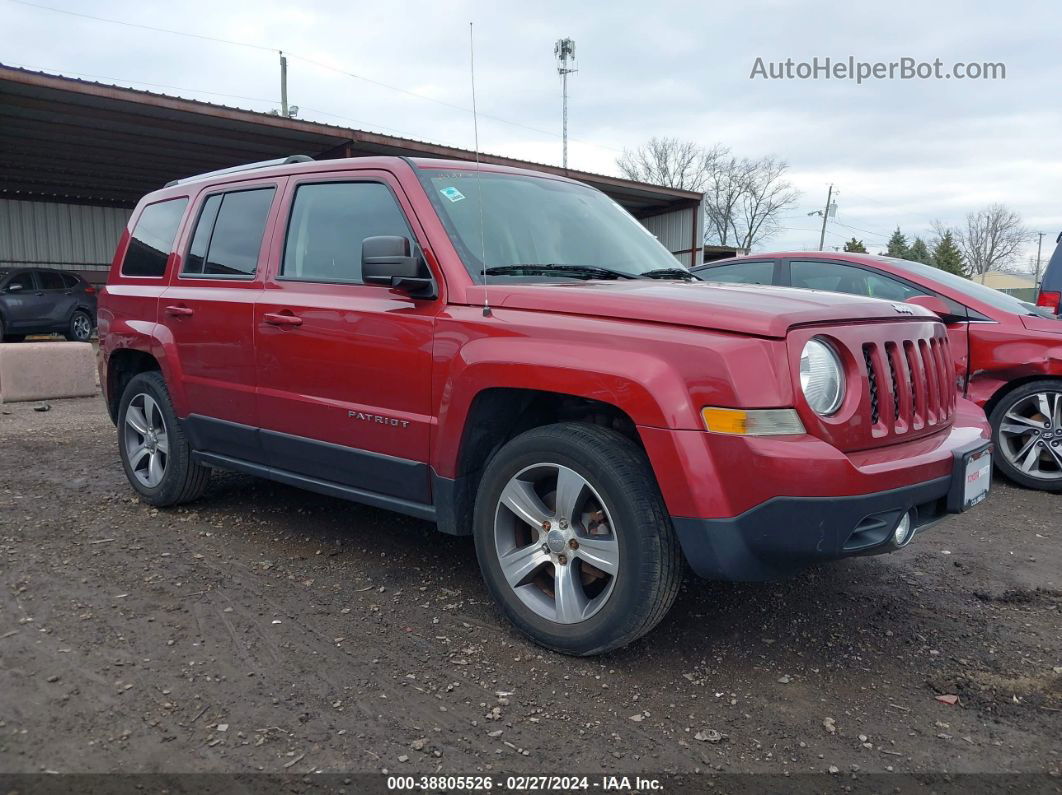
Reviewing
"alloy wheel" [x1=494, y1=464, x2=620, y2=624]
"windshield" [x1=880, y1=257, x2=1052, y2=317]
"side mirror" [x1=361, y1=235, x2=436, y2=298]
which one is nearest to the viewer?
"alloy wheel" [x1=494, y1=464, x2=620, y2=624]

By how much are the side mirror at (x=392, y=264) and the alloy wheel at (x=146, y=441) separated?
2.19 meters

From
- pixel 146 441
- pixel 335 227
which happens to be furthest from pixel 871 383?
pixel 146 441

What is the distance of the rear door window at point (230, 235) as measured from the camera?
167 inches

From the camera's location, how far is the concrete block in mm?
9672

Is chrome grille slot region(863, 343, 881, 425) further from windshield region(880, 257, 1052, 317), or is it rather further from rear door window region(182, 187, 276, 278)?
windshield region(880, 257, 1052, 317)

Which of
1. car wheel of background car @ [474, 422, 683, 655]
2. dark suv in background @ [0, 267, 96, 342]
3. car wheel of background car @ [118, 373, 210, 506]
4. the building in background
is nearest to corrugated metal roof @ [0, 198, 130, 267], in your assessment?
the building in background

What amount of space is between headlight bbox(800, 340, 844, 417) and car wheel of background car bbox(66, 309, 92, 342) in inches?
711

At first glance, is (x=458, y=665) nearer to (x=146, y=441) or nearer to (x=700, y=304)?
(x=700, y=304)

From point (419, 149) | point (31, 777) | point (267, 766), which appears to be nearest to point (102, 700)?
point (31, 777)

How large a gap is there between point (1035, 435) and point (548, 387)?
13.4 feet

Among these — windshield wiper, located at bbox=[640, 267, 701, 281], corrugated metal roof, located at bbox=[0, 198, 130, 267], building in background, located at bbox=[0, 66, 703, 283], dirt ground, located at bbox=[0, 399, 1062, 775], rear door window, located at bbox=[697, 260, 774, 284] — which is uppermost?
building in background, located at bbox=[0, 66, 703, 283]

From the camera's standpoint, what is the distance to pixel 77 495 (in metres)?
5.29

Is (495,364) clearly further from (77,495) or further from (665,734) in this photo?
(77,495)

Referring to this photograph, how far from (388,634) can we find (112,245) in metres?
24.4
